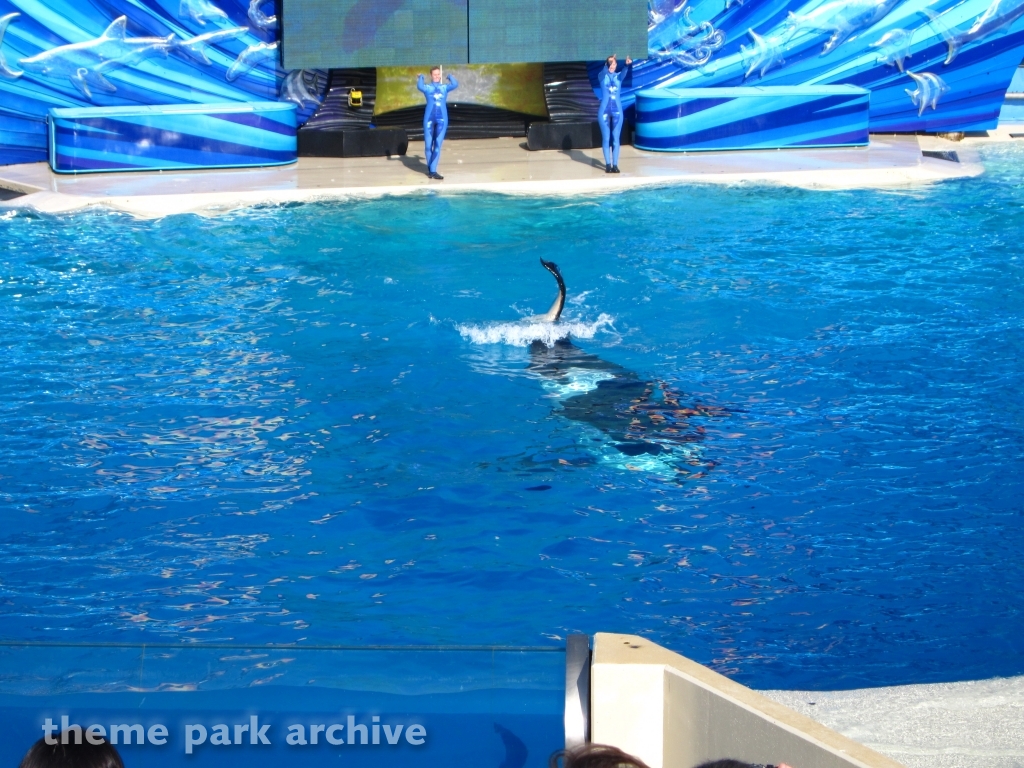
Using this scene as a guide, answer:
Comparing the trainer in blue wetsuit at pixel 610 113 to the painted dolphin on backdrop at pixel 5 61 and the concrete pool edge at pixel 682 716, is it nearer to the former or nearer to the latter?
the painted dolphin on backdrop at pixel 5 61

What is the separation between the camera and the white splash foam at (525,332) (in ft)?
28.1

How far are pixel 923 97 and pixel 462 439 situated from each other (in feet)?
37.6

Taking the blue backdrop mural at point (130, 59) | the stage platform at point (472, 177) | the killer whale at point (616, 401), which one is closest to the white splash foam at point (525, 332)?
the killer whale at point (616, 401)

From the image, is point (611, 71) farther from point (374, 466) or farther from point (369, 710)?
point (369, 710)

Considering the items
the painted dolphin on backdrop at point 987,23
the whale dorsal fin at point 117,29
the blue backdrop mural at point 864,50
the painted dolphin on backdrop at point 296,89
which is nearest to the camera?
the whale dorsal fin at point 117,29

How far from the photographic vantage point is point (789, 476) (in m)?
6.41

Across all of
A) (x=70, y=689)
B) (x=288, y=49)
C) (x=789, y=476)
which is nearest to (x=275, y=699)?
(x=70, y=689)

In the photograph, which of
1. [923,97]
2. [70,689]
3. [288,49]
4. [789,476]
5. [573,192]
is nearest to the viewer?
[70,689]

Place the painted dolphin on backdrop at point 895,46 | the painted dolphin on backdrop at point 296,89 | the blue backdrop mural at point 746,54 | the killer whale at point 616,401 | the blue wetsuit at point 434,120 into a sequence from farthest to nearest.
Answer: the painted dolphin on backdrop at point 895,46
the painted dolphin on backdrop at point 296,89
the blue backdrop mural at point 746,54
the blue wetsuit at point 434,120
the killer whale at point 616,401

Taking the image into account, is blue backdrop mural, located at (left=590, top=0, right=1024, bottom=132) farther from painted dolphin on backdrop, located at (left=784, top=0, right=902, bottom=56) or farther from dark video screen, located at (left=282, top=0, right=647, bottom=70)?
dark video screen, located at (left=282, top=0, right=647, bottom=70)

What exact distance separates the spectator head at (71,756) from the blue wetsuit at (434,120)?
11.5m

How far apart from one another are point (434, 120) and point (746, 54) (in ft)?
16.6

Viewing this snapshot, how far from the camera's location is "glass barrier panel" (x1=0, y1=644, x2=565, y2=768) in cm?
283

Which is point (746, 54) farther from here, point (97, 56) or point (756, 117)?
point (97, 56)
